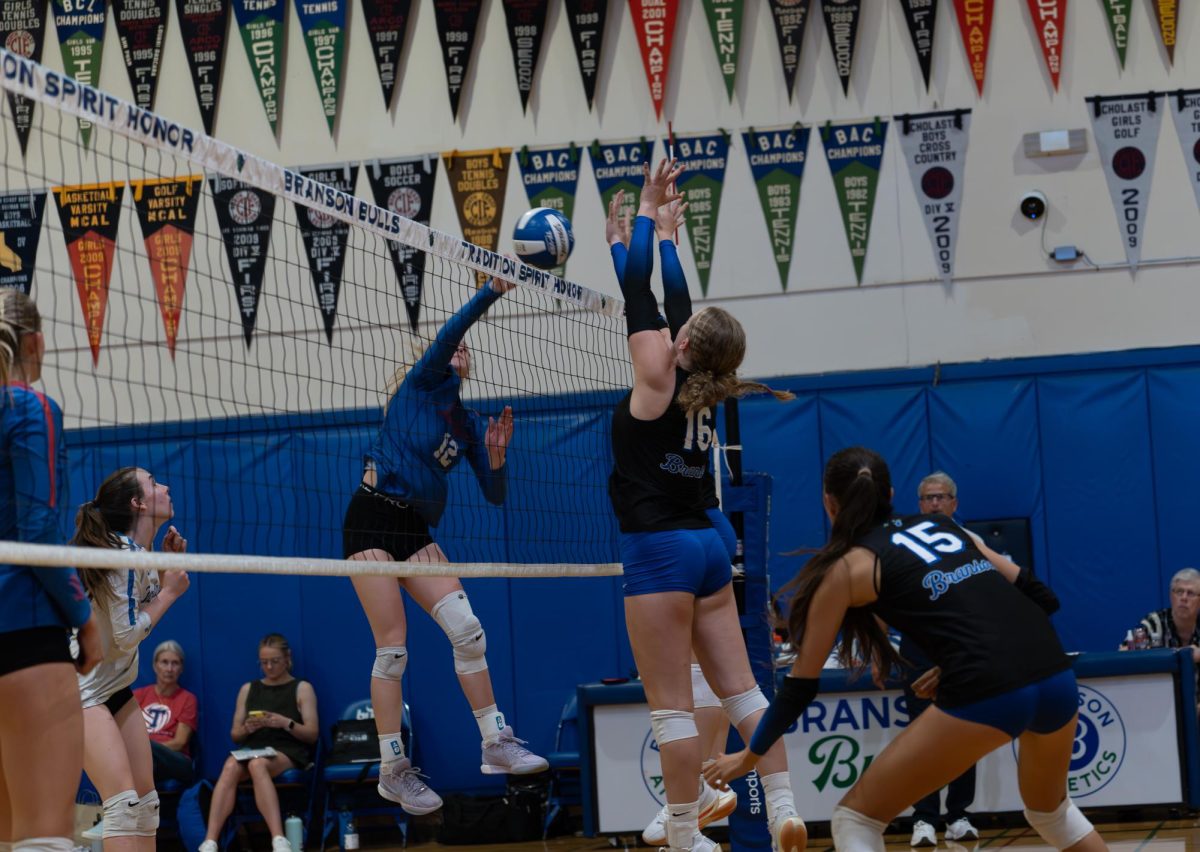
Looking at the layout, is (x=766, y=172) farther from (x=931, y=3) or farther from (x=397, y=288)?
(x=397, y=288)

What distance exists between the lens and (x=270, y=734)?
11719 millimetres

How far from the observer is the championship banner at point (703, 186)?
1290 centimetres

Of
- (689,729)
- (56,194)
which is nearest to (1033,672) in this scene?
(689,729)

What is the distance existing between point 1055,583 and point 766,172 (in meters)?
4.48

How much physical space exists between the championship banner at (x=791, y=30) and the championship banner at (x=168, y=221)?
220 inches

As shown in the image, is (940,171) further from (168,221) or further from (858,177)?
(168,221)

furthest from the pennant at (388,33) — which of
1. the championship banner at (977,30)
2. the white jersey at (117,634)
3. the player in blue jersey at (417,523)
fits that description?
the white jersey at (117,634)

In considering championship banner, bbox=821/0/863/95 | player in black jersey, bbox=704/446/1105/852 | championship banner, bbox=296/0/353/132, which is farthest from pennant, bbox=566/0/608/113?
player in black jersey, bbox=704/446/1105/852

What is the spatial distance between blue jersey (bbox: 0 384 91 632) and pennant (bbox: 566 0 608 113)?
31.1ft

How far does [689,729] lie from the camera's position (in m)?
5.86

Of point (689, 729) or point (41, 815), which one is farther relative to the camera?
point (689, 729)

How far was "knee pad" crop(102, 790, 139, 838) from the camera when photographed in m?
5.91

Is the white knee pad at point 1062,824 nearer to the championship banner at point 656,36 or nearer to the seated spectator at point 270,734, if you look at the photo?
the seated spectator at point 270,734

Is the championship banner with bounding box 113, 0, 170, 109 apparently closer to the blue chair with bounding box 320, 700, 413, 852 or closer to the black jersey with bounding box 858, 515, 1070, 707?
the blue chair with bounding box 320, 700, 413, 852
